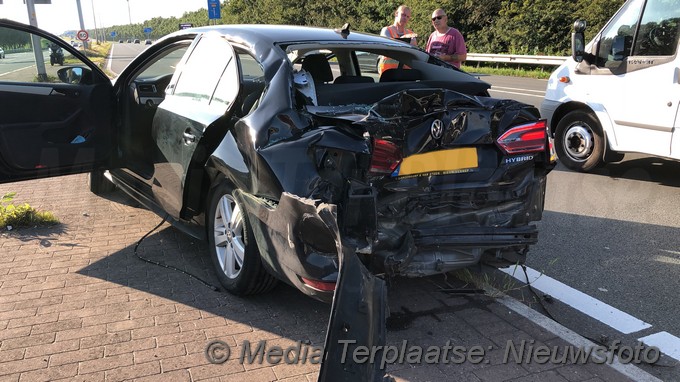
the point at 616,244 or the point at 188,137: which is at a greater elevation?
the point at 188,137

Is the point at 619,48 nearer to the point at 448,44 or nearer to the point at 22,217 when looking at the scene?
the point at 448,44

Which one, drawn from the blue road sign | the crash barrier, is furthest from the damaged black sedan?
the blue road sign

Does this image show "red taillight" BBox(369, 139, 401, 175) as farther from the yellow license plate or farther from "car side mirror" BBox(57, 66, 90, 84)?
"car side mirror" BBox(57, 66, 90, 84)

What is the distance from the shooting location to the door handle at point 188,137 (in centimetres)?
369

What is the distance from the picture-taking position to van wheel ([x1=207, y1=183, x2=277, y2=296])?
3.33m

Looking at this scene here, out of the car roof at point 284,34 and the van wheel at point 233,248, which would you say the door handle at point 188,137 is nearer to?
the van wheel at point 233,248

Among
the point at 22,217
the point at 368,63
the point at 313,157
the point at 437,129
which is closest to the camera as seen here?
the point at 313,157

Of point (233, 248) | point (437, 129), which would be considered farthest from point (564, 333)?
point (233, 248)

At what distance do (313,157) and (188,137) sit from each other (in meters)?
1.34

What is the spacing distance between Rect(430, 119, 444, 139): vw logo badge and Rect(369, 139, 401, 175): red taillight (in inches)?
10.0

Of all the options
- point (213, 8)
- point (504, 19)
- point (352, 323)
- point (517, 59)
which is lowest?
point (517, 59)

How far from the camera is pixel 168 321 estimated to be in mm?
3283

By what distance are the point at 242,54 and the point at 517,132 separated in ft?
6.32

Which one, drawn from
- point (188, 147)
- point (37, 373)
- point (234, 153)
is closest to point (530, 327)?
point (234, 153)
